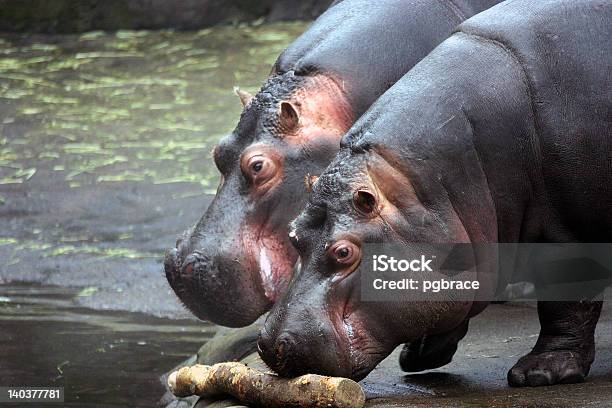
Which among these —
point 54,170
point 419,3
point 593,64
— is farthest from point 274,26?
point 593,64

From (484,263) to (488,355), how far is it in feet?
2.95

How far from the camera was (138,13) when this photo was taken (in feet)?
50.5

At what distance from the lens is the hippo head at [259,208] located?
625 centimetres

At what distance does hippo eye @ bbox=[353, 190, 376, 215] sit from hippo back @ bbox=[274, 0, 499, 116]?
1271 mm

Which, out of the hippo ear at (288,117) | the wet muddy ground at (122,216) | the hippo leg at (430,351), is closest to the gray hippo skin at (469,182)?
the wet muddy ground at (122,216)

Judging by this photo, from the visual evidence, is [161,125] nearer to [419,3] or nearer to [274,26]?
[274,26]

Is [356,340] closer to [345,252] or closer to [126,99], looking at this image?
[345,252]

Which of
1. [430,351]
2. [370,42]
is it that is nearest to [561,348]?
[430,351]

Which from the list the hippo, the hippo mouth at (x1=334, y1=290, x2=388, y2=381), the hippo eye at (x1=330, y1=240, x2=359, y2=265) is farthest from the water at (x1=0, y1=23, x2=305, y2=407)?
the hippo eye at (x1=330, y1=240, x2=359, y2=265)

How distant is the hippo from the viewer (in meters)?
6.27

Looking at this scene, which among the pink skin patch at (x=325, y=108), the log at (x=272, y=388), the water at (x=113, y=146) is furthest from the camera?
the water at (x=113, y=146)

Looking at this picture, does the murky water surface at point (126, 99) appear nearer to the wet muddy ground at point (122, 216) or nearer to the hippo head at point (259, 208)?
the wet muddy ground at point (122, 216)

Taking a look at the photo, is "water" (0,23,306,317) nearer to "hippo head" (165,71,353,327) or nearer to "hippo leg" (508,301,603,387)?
"hippo head" (165,71,353,327)

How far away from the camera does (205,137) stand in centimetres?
1155
